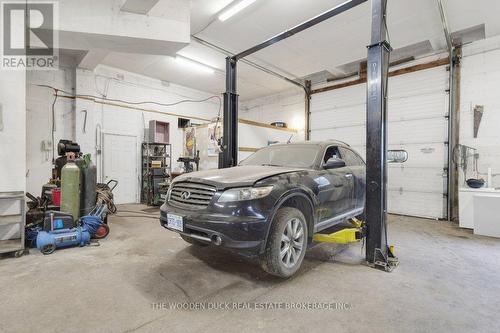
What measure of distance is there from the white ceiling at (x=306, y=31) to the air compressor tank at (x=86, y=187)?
9.51 ft

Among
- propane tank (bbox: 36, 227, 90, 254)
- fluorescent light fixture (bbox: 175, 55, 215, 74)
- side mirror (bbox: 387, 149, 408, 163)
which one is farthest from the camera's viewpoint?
fluorescent light fixture (bbox: 175, 55, 215, 74)

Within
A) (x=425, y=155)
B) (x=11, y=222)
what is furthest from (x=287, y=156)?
(x=425, y=155)

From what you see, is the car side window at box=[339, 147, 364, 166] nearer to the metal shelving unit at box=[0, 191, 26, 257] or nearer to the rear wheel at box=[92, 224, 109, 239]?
the rear wheel at box=[92, 224, 109, 239]

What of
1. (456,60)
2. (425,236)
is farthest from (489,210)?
(456,60)

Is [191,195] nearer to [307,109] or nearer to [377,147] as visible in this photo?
[377,147]

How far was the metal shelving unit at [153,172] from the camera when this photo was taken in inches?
290

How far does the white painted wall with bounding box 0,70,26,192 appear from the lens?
3.48m

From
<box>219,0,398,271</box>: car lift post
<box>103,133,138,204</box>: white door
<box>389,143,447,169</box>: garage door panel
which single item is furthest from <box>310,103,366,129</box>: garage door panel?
<box>103,133,138,204</box>: white door

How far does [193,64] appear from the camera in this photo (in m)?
7.44

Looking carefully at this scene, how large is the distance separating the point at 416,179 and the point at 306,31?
4.58 meters

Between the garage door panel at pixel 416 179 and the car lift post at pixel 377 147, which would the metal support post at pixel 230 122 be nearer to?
the car lift post at pixel 377 147

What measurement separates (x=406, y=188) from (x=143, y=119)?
26.6 ft

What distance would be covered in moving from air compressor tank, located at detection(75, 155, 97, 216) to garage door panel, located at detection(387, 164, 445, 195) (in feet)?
23.3

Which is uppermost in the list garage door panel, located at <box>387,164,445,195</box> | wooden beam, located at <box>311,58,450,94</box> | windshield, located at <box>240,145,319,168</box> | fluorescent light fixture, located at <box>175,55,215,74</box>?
fluorescent light fixture, located at <box>175,55,215,74</box>
